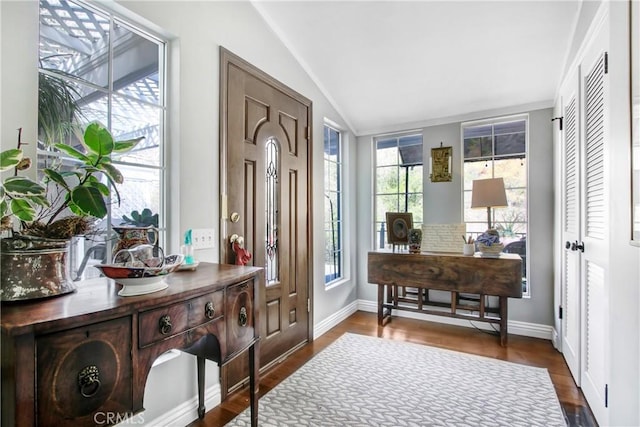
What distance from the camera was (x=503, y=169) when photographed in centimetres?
309

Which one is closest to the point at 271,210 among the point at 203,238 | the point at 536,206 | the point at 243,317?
the point at 203,238

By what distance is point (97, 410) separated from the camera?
90cm

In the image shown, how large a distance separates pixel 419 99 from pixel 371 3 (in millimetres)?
1209

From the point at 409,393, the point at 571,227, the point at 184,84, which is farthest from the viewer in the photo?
the point at 571,227

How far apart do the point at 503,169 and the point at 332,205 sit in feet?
5.77

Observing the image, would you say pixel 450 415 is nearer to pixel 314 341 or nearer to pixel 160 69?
pixel 314 341

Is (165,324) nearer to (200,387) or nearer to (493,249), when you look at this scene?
(200,387)

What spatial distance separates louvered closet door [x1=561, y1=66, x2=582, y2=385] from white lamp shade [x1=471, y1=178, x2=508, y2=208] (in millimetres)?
426

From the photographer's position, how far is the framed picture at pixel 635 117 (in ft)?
4.12

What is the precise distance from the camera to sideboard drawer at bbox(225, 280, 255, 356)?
137cm

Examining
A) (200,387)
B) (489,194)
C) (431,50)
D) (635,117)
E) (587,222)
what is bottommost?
(200,387)

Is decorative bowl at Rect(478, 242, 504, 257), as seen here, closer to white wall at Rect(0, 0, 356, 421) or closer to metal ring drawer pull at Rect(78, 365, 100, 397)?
white wall at Rect(0, 0, 356, 421)

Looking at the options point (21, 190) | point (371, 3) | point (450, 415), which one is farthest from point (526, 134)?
point (21, 190)

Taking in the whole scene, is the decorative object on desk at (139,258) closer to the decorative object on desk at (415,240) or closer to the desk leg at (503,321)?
the decorative object on desk at (415,240)
